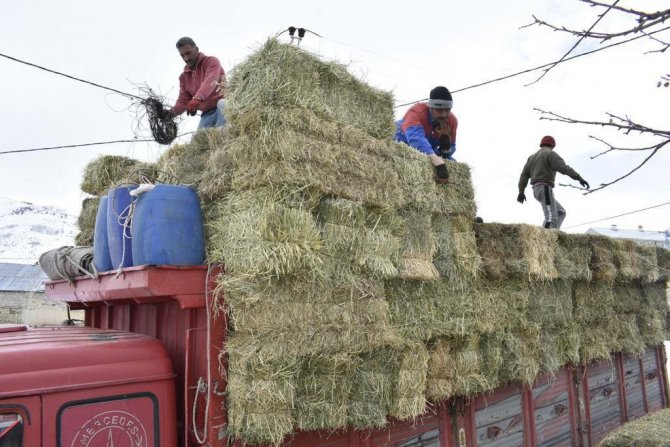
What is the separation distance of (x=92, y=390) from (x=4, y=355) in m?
0.53

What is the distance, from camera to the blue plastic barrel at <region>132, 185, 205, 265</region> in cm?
383

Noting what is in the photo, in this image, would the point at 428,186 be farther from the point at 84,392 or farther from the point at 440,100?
the point at 84,392

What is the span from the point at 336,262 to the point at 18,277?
32522mm

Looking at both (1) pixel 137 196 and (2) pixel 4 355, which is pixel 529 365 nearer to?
(1) pixel 137 196

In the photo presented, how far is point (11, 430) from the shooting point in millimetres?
2916

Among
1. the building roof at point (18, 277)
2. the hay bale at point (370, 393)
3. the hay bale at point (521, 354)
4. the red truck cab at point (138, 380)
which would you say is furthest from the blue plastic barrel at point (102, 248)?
the building roof at point (18, 277)

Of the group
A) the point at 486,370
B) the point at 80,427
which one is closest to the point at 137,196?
the point at 80,427

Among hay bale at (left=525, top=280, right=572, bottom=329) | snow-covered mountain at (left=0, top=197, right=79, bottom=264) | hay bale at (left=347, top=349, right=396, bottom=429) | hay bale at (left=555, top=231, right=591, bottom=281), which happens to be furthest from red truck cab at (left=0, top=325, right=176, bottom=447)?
snow-covered mountain at (left=0, top=197, right=79, bottom=264)

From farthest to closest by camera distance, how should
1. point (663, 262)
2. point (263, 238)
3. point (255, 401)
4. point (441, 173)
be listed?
point (663, 262) → point (441, 173) → point (263, 238) → point (255, 401)

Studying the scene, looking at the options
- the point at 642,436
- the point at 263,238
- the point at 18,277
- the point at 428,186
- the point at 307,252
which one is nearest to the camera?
the point at 263,238

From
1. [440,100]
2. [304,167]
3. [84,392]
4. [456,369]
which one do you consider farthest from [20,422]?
[440,100]

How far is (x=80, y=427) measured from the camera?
10.3 feet

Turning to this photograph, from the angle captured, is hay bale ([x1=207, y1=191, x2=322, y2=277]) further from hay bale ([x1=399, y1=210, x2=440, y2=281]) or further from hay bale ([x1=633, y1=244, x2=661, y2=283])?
hay bale ([x1=633, y1=244, x2=661, y2=283])

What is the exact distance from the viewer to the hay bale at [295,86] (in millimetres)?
4246
